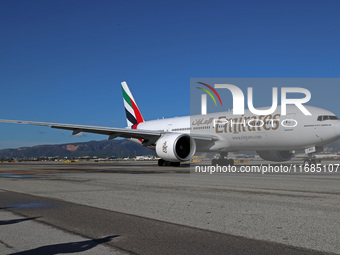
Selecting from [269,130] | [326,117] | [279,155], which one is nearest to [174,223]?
[269,130]

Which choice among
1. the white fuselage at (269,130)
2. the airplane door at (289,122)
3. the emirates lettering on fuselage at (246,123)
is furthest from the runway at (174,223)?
the emirates lettering on fuselage at (246,123)

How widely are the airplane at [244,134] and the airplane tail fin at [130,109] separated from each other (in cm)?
847

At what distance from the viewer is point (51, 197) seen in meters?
8.37

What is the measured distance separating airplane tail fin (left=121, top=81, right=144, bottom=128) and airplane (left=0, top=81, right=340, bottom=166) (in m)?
8.47

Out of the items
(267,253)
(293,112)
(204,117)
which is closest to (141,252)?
(267,253)

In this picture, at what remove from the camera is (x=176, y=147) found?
23.3m

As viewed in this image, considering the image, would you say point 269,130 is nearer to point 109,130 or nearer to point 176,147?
point 176,147

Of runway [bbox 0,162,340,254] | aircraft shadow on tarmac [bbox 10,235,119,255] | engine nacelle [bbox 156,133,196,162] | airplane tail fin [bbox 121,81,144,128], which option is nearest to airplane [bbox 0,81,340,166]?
engine nacelle [bbox 156,133,196,162]

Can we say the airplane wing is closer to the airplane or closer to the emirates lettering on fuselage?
the airplane

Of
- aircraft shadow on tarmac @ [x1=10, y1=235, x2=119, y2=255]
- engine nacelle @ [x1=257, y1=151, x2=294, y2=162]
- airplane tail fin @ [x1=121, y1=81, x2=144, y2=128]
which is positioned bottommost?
aircraft shadow on tarmac @ [x1=10, y1=235, x2=119, y2=255]

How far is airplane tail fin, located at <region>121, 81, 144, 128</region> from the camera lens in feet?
117

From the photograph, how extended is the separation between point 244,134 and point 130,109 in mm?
15804

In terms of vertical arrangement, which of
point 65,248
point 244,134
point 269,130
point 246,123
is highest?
point 246,123

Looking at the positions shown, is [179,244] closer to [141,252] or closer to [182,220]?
[141,252]
